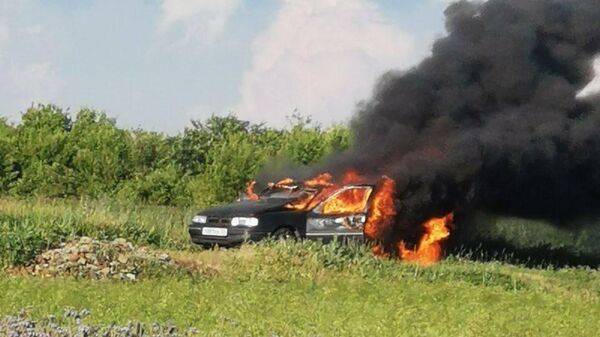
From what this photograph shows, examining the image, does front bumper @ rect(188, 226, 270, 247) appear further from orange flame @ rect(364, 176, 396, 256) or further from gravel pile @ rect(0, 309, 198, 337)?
gravel pile @ rect(0, 309, 198, 337)

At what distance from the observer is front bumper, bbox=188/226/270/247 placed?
73.5ft

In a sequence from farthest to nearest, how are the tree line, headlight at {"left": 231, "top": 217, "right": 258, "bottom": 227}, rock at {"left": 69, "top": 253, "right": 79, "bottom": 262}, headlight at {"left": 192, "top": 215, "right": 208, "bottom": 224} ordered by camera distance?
1. the tree line
2. headlight at {"left": 192, "top": 215, "right": 208, "bottom": 224}
3. headlight at {"left": 231, "top": 217, "right": 258, "bottom": 227}
4. rock at {"left": 69, "top": 253, "right": 79, "bottom": 262}

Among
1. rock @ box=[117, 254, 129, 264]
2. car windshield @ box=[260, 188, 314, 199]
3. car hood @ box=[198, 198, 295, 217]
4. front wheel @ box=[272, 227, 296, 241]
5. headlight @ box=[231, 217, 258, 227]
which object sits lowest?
rock @ box=[117, 254, 129, 264]

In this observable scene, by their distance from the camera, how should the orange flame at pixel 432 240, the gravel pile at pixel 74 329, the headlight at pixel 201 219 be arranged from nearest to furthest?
the gravel pile at pixel 74 329 < the headlight at pixel 201 219 < the orange flame at pixel 432 240

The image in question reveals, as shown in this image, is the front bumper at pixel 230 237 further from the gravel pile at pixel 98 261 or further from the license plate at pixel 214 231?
the gravel pile at pixel 98 261

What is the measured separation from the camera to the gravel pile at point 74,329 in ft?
31.2

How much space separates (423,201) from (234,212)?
406cm

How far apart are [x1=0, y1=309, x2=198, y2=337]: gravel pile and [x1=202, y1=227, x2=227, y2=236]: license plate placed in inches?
475

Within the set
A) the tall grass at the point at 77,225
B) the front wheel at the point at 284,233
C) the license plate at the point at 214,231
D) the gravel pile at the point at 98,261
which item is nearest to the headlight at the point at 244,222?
the license plate at the point at 214,231

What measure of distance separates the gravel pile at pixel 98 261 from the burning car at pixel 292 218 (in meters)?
4.71

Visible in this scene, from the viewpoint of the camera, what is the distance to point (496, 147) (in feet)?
78.9

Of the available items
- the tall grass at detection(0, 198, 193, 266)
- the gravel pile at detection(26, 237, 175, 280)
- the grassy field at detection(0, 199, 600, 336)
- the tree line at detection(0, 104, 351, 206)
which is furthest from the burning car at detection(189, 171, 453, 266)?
the tree line at detection(0, 104, 351, 206)

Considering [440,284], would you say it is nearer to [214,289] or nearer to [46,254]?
[214,289]

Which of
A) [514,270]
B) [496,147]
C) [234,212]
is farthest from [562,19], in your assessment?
[234,212]
